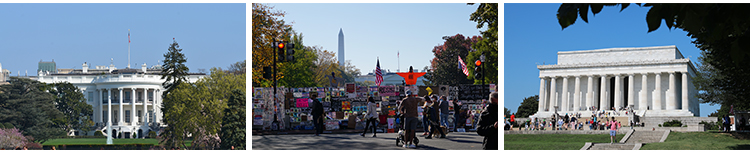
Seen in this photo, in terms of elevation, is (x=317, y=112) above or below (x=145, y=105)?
above

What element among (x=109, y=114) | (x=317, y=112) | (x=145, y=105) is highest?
(x=317, y=112)

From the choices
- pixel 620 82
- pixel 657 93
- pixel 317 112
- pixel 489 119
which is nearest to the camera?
pixel 489 119

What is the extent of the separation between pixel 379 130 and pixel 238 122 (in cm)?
2587

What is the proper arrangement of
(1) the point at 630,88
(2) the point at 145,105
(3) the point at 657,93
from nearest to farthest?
(3) the point at 657,93 → (1) the point at 630,88 → (2) the point at 145,105

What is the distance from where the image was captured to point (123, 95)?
249ft

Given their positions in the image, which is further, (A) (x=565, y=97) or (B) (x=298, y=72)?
(A) (x=565, y=97)

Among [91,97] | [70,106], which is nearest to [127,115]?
[91,97]

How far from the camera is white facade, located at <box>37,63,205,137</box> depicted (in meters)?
72.2

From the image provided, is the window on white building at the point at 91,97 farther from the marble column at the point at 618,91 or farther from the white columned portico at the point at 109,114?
the marble column at the point at 618,91

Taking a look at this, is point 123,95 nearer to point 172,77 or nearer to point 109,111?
point 109,111

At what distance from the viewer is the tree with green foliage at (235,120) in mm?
40950

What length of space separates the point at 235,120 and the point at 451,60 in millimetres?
21419

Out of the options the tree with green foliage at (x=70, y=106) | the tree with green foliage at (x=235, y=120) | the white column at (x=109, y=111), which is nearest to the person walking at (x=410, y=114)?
the tree with green foliage at (x=235, y=120)

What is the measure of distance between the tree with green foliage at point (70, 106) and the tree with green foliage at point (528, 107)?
47.2m
